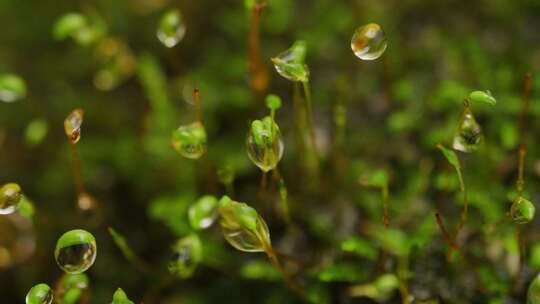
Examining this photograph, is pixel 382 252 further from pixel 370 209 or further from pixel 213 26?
pixel 213 26

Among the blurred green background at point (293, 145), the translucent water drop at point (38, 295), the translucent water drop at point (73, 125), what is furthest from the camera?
the blurred green background at point (293, 145)

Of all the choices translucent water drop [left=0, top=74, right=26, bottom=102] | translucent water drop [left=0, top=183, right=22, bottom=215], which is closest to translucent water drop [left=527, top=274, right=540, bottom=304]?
translucent water drop [left=0, top=183, right=22, bottom=215]

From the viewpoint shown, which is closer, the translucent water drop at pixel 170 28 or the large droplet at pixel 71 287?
the large droplet at pixel 71 287

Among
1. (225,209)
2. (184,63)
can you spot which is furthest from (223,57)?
(225,209)

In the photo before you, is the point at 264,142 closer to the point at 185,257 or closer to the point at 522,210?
the point at 185,257

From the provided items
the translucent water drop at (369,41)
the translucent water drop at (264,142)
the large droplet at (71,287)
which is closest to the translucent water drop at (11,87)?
the large droplet at (71,287)

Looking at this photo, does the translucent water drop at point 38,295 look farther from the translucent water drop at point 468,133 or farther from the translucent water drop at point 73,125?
the translucent water drop at point 468,133
